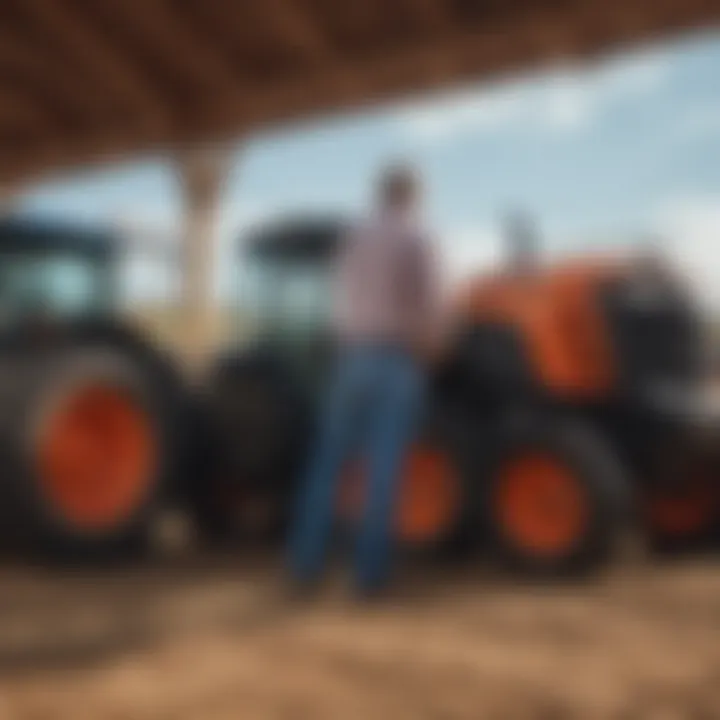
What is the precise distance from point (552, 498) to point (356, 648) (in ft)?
2.75

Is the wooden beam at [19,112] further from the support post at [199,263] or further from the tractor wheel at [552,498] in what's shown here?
the tractor wheel at [552,498]

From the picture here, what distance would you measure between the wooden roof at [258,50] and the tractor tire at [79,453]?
1.04 meters

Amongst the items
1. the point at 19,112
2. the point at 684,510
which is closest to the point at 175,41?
the point at 19,112

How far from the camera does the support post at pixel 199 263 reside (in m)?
3.03

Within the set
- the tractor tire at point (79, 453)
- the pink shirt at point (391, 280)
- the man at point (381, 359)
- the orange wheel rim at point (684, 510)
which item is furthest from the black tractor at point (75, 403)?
the orange wheel rim at point (684, 510)

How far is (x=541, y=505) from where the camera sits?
266 cm

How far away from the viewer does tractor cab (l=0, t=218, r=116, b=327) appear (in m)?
2.87

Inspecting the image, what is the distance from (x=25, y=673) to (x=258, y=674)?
358 millimetres

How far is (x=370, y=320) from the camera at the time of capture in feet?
8.11

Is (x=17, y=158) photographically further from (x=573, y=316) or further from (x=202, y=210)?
(x=573, y=316)

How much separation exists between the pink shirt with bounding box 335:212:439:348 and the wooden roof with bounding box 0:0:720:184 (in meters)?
0.80

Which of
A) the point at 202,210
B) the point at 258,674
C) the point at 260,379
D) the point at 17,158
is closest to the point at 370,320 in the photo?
the point at 260,379

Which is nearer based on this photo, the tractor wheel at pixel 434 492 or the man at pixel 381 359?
the man at pixel 381 359

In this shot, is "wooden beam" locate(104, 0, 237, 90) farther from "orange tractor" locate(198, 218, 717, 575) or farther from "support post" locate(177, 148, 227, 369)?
"orange tractor" locate(198, 218, 717, 575)
